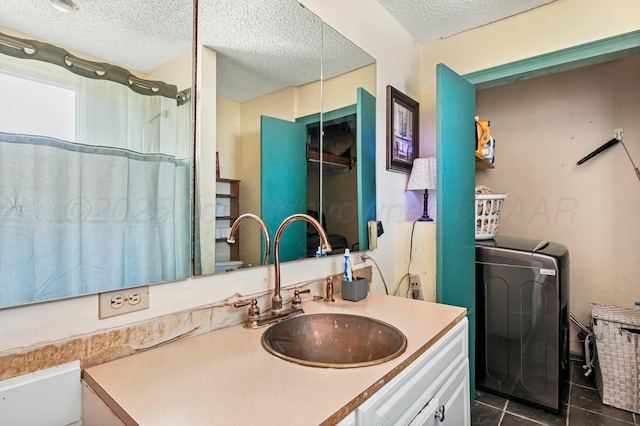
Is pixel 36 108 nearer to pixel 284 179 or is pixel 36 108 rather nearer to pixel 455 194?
pixel 284 179

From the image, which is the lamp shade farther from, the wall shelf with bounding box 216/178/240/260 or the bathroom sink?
the wall shelf with bounding box 216/178/240/260

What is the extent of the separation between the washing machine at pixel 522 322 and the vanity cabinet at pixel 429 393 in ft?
3.03

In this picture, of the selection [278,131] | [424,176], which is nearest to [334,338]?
[278,131]

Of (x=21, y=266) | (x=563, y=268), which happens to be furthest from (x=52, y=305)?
(x=563, y=268)

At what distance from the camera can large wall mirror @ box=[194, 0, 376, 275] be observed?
1.08 m

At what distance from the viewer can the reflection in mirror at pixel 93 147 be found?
27.5 inches

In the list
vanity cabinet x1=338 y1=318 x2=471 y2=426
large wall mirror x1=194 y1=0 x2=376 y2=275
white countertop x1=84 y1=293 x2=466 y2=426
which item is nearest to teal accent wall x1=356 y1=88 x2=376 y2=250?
large wall mirror x1=194 y1=0 x2=376 y2=275

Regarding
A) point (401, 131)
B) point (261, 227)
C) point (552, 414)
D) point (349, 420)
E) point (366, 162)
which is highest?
point (401, 131)

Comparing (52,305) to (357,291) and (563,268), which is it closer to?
(357,291)

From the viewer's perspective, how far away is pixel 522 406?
1994 mm

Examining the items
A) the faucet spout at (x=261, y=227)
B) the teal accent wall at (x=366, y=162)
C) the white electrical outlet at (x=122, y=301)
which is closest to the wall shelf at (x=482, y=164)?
the teal accent wall at (x=366, y=162)

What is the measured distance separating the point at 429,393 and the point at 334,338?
1.19 feet

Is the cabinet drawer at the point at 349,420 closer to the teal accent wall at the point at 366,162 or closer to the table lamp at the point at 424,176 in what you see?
the teal accent wall at the point at 366,162

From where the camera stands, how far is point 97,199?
31.8 inches
